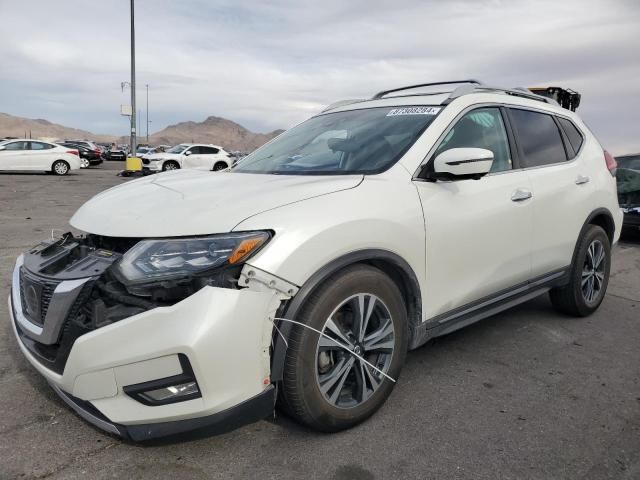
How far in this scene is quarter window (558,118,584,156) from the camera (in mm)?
4145

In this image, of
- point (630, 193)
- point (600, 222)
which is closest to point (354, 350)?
point (600, 222)

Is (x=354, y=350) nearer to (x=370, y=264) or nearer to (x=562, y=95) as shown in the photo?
(x=370, y=264)

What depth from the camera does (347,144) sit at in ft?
10.5

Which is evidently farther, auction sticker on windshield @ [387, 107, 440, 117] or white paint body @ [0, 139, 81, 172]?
white paint body @ [0, 139, 81, 172]

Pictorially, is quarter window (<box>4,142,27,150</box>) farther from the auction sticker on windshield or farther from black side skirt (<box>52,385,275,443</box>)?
black side skirt (<box>52,385,275,443</box>)

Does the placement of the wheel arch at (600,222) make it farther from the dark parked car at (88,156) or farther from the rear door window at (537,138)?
the dark parked car at (88,156)

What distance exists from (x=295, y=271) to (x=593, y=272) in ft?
10.5

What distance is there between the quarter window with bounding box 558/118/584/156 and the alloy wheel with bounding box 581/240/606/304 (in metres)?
0.79

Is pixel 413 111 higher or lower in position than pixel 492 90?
lower

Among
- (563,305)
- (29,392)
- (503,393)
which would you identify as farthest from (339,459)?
(563,305)

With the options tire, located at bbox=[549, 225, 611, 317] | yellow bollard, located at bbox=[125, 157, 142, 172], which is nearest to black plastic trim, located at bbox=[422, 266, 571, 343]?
tire, located at bbox=[549, 225, 611, 317]

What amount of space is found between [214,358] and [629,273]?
19.4ft

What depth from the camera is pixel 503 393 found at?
2.98 meters

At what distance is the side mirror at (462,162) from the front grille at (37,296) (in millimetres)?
1938
